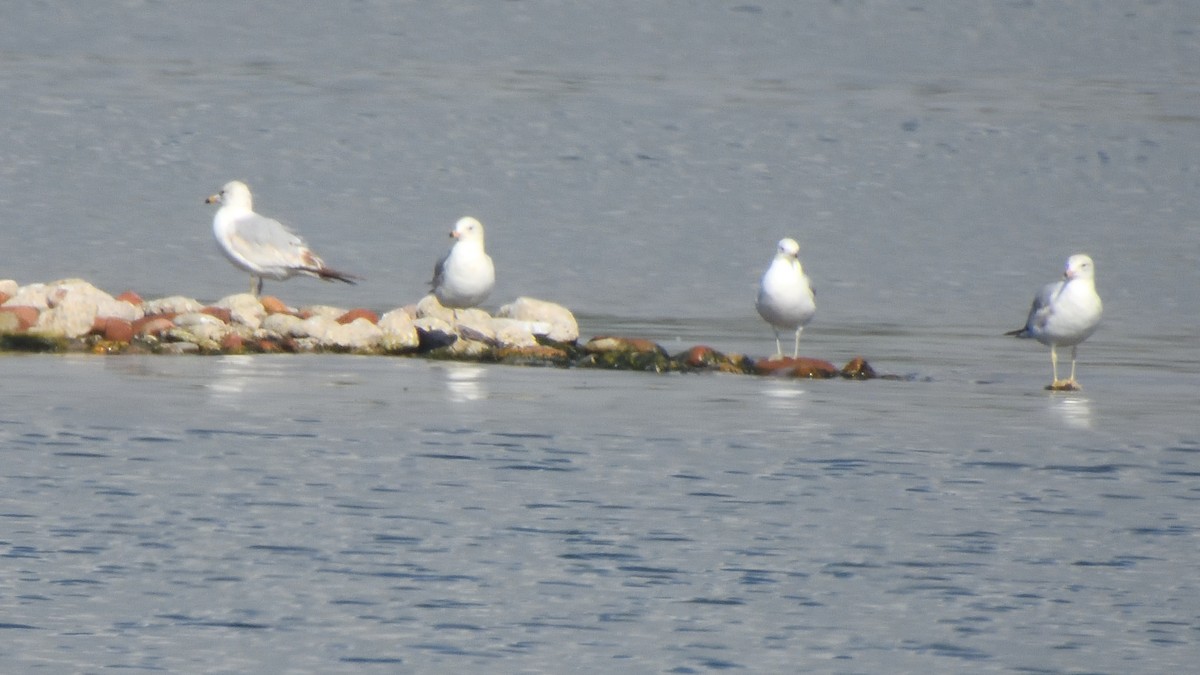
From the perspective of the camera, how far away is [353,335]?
1706 cm

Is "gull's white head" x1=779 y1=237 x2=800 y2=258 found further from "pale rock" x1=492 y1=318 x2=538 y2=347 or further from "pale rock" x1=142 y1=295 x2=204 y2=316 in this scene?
"pale rock" x1=142 y1=295 x2=204 y2=316

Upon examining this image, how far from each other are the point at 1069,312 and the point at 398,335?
15.5 feet

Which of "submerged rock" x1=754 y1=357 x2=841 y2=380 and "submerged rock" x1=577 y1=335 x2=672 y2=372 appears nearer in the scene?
"submerged rock" x1=754 y1=357 x2=841 y2=380

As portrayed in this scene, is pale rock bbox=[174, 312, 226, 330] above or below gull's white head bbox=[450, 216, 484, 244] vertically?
below

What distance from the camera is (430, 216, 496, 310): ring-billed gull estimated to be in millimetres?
18141

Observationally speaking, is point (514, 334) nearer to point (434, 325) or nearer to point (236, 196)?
point (434, 325)

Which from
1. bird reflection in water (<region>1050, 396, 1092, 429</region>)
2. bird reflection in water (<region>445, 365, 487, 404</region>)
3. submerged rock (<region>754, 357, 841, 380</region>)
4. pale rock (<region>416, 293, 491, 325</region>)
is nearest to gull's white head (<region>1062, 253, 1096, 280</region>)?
bird reflection in water (<region>1050, 396, 1092, 429</region>)

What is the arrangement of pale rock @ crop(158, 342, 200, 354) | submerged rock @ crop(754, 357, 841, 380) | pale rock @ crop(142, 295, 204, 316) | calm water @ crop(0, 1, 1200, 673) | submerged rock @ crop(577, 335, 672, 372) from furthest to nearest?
pale rock @ crop(142, 295, 204, 316) → pale rock @ crop(158, 342, 200, 354) → submerged rock @ crop(577, 335, 672, 372) → submerged rock @ crop(754, 357, 841, 380) → calm water @ crop(0, 1, 1200, 673)

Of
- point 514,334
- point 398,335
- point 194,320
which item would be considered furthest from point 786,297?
point 194,320

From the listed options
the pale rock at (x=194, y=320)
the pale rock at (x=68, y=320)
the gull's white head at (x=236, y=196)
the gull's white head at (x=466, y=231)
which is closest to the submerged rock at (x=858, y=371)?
the gull's white head at (x=466, y=231)

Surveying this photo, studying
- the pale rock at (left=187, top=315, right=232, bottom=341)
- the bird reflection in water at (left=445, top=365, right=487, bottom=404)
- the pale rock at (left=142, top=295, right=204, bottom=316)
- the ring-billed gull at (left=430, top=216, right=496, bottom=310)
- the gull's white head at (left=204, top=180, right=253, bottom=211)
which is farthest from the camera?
the gull's white head at (left=204, top=180, right=253, bottom=211)

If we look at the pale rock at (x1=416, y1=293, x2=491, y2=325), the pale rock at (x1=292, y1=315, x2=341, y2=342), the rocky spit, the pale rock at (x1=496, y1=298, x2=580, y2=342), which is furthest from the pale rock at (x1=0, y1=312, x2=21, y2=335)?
the pale rock at (x1=496, y1=298, x2=580, y2=342)

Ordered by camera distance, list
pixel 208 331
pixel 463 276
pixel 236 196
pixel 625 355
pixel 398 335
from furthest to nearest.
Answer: pixel 236 196
pixel 463 276
pixel 398 335
pixel 208 331
pixel 625 355

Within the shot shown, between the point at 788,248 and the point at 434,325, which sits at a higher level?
the point at 788,248
